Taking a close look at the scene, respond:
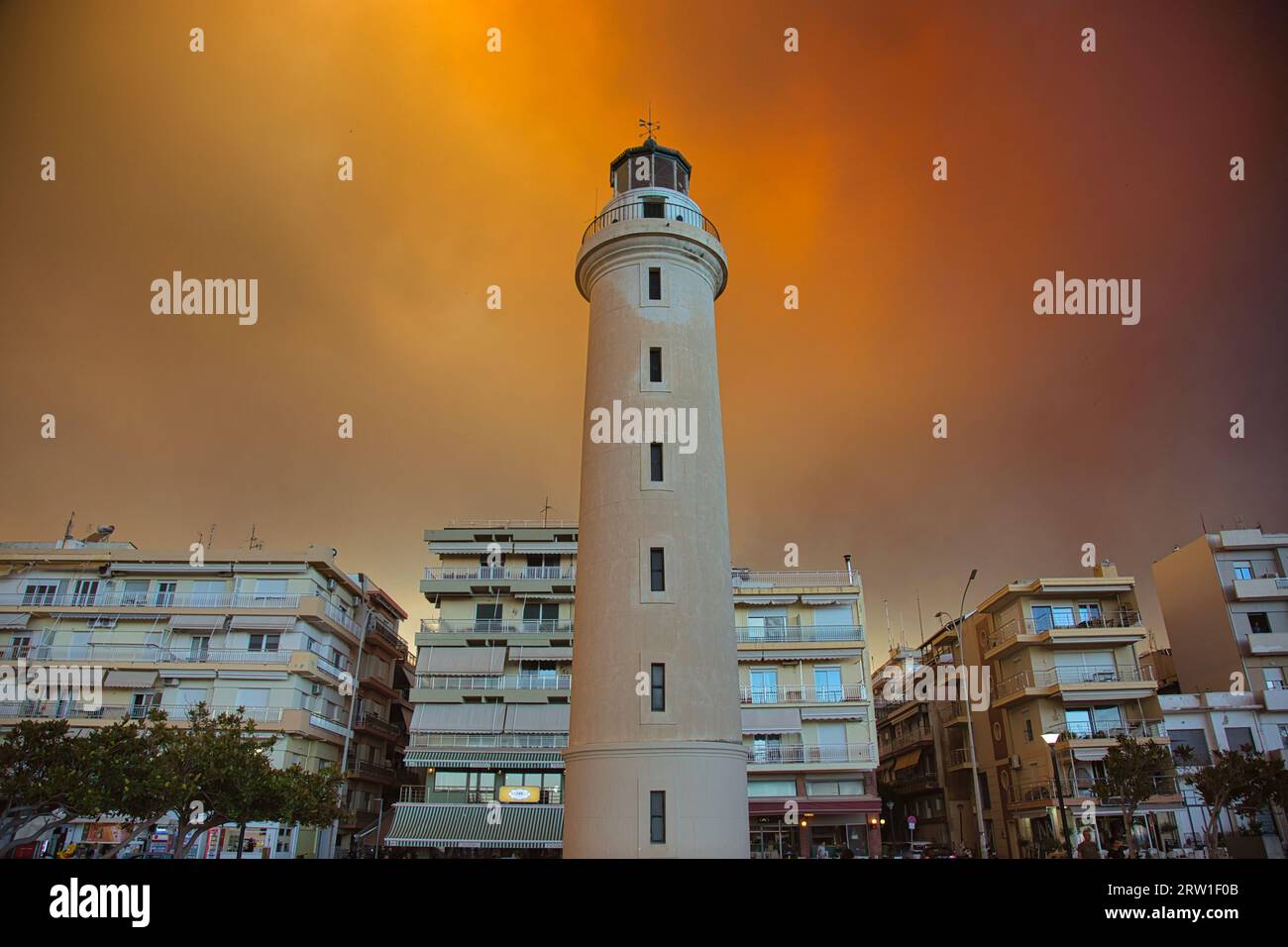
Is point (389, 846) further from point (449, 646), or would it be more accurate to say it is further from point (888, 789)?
point (888, 789)

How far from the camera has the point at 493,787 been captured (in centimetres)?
4569

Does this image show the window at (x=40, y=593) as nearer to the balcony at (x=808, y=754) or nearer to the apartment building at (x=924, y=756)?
the balcony at (x=808, y=754)

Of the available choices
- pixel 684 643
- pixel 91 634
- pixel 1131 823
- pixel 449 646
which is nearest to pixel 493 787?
pixel 449 646

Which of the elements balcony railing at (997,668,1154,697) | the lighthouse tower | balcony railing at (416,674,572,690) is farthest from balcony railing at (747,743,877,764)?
the lighthouse tower

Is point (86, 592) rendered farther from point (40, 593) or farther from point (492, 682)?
point (492, 682)

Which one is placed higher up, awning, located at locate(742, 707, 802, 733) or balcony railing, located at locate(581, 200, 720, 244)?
balcony railing, located at locate(581, 200, 720, 244)

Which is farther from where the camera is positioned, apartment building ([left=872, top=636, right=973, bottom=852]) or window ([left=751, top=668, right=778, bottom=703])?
apartment building ([left=872, top=636, right=973, bottom=852])

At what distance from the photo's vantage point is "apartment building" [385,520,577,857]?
145ft

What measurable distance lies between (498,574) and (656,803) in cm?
3327

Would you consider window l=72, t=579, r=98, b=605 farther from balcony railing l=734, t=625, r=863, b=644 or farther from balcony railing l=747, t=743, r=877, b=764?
balcony railing l=747, t=743, r=877, b=764

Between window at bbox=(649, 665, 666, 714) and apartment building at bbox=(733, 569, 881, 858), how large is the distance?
23.8 m

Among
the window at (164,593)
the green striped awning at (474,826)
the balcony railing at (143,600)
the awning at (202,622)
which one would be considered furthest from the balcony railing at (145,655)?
the green striped awning at (474,826)

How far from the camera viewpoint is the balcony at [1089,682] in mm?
45594

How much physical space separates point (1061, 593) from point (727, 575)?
35514mm
